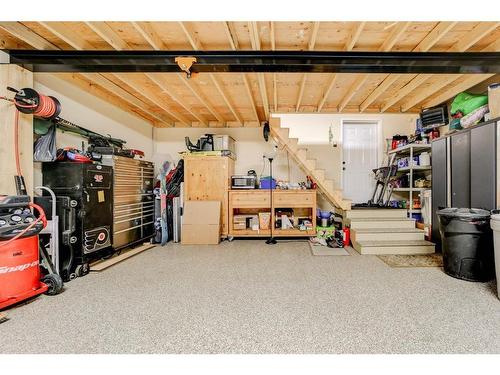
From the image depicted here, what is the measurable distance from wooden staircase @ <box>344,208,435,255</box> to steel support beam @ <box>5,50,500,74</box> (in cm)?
243

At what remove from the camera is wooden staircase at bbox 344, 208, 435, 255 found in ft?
11.3

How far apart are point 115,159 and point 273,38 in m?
2.78

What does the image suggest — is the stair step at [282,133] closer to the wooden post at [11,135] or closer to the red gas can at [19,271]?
the wooden post at [11,135]

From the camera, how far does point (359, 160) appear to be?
16.8 feet

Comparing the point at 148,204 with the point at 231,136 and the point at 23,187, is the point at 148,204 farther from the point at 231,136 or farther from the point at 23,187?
the point at 231,136

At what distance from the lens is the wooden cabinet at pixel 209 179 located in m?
4.49

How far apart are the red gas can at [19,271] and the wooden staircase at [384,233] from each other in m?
3.99

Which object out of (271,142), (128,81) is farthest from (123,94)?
(271,142)

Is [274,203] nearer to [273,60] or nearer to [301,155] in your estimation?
[301,155]

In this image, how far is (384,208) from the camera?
437 centimetres

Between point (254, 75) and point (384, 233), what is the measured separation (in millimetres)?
3323
